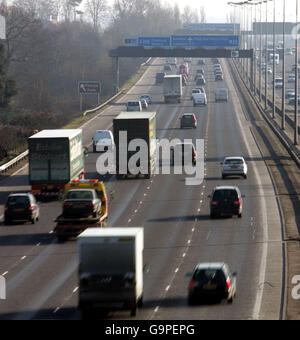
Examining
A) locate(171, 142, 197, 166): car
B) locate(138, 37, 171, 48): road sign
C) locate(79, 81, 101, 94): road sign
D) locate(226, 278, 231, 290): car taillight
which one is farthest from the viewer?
locate(138, 37, 171, 48): road sign

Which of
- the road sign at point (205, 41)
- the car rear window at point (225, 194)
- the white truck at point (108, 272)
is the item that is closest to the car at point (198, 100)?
the road sign at point (205, 41)

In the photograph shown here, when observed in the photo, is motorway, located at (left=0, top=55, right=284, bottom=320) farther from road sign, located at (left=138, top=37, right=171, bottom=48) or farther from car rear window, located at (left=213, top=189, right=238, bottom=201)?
road sign, located at (left=138, top=37, right=171, bottom=48)

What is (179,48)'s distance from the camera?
513ft

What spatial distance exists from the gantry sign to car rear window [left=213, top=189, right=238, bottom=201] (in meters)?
103

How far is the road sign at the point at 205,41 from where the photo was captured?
157325mm

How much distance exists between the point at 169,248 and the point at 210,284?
1137 centimetres

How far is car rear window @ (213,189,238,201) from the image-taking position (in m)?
47.2

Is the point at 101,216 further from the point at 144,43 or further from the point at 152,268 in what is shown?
the point at 144,43

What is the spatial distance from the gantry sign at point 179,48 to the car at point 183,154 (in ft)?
262

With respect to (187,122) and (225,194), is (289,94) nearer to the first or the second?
(187,122)

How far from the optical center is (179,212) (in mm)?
49750

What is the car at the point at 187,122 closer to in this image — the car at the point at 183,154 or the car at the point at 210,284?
the car at the point at 183,154

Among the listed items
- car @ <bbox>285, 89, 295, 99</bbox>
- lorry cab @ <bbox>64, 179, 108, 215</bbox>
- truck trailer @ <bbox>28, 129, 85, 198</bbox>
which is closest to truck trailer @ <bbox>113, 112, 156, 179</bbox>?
truck trailer @ <bbox>28, 129, 85, 198</bbox>
